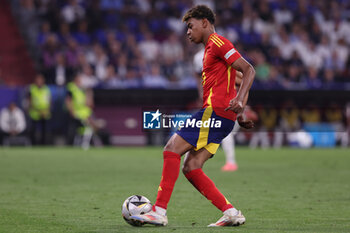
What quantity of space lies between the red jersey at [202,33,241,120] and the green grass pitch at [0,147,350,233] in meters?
1.04

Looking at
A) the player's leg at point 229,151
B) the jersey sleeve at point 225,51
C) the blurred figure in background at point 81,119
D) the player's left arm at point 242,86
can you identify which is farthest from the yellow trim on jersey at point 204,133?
the blurred figure in background at point 81,119

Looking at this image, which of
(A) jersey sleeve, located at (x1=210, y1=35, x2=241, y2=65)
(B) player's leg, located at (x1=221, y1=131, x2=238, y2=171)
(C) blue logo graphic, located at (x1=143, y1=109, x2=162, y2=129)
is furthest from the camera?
(B) player's leg, located at (x1=221, y1=131, x2=238, y2=171)

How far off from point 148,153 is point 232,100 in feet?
38.7

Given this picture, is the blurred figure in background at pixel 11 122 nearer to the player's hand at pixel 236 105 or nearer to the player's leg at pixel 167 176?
the player's leg at pixel 167 176

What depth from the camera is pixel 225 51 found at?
5.51 meters

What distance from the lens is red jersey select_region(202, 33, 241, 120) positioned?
221 inches

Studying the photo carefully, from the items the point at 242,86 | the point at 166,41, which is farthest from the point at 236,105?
the point at 166,41

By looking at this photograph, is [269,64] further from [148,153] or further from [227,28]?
[148,153]

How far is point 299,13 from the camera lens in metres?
24.9

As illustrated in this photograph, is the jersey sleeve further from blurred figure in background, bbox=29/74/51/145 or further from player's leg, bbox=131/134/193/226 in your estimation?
blurred figure in background, bbox=29/74/51/145

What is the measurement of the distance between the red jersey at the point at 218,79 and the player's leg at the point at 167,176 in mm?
398

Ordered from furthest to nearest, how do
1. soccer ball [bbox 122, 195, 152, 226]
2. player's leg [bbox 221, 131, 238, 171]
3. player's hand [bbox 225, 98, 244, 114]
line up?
1. player's leg [bbox 221, 131, 238, 171]
2. soccer ball [bbox 122, 195, 152, 226]
3. player's hand [bbox 225, 98, 244, 114]

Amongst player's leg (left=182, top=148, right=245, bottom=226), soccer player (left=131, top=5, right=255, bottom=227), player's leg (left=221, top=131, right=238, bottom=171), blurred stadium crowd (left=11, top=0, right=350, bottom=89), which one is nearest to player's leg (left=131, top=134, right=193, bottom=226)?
soccer player (left=131, top=5, right=255, bottom=227)

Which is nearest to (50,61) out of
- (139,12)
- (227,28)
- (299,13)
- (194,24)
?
(139,12)
